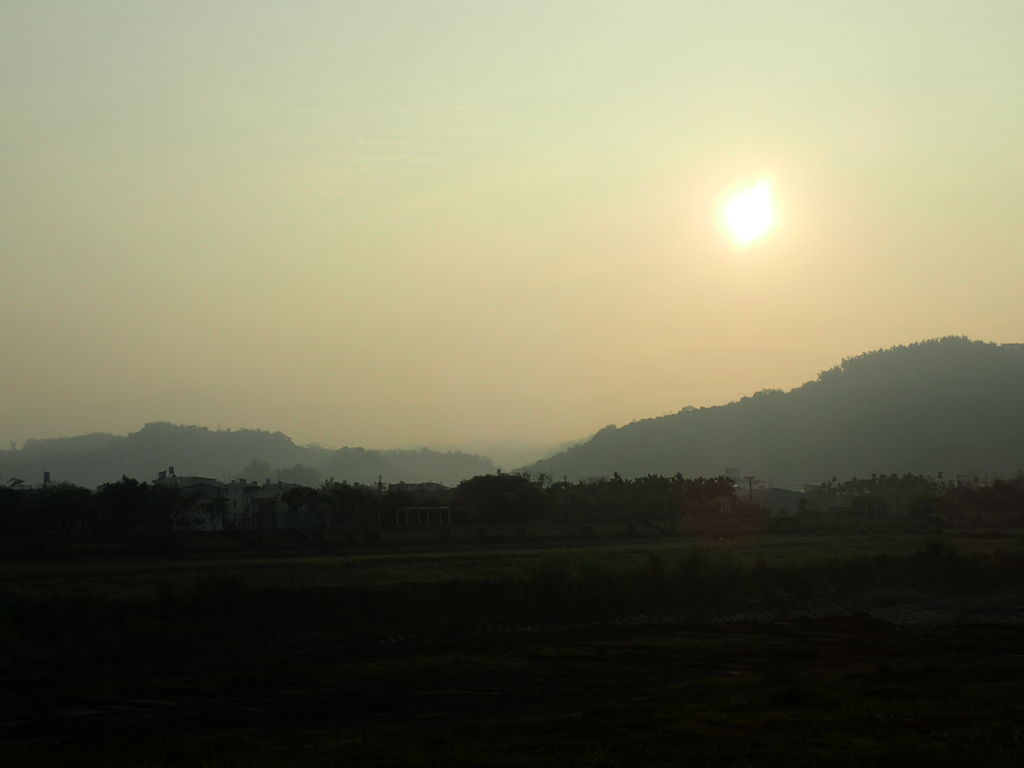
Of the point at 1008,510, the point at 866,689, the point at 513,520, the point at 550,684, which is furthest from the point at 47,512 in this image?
the point at 1008,510

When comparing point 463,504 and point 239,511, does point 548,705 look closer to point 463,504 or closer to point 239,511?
point 463,504

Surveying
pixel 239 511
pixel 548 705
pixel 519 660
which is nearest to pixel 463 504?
pixel 239 511

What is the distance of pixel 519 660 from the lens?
87.9 ft

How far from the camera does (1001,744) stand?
50.0 ft

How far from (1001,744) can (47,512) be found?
71.8 m

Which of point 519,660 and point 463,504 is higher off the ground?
point 463,504

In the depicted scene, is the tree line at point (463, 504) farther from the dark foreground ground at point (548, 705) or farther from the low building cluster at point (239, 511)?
the dark foreground ground at point (548, 705)

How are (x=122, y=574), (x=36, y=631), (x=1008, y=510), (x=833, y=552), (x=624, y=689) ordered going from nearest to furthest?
(x=624, y=689)
(x=36, y=631)
(x=122, y=574)
(x=833, y=552)
(x=1008, y=510)

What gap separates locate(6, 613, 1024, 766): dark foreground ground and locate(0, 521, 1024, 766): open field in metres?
0.09

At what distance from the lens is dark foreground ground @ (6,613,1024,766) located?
1534 centimetres

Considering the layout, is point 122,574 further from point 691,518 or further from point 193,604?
point 691,518

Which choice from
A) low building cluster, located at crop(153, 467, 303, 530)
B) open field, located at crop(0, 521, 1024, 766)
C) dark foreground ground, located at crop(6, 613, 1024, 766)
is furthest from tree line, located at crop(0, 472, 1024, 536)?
dark foreground ground, located at crop(6, 613, 1024, 766)

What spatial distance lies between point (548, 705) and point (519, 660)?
6526mm

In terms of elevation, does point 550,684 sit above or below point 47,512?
below
